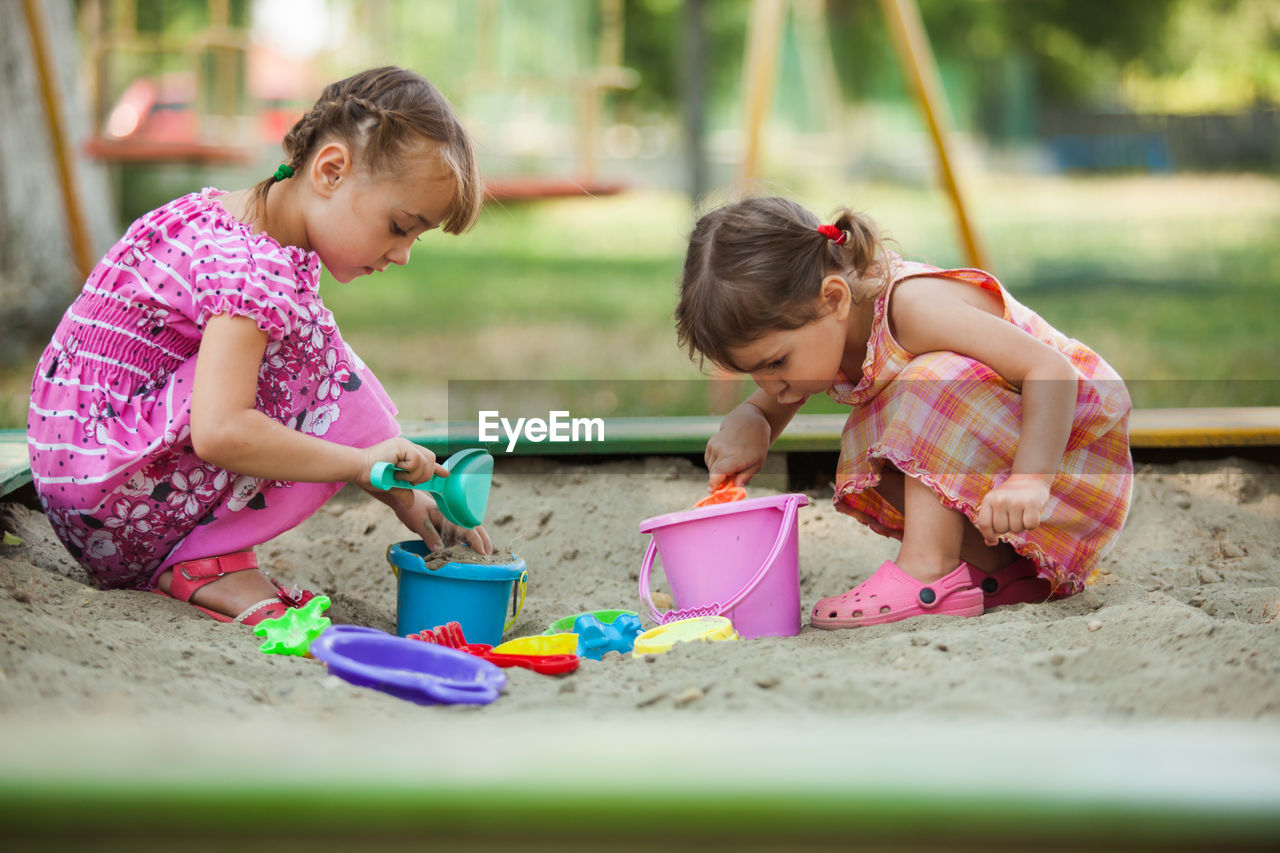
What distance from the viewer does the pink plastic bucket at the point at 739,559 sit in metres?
1.70

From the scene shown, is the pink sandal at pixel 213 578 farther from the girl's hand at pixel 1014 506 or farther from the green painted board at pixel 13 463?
the girl's hand at pixel 1014 506

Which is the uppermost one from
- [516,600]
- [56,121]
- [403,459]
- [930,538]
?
[56,121]

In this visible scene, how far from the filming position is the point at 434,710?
4.16 ft

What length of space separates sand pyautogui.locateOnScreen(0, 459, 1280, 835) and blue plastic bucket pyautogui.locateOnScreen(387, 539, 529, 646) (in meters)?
0.12

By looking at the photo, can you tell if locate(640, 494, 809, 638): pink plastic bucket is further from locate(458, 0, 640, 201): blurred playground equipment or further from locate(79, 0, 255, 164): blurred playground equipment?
locate(458, 0, 640, 201): blurred playground equipment

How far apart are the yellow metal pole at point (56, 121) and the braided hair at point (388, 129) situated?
4.78ft

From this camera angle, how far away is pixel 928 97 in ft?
9.84

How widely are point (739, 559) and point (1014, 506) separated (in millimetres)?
379

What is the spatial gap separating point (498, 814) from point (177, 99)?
13878 millimetres

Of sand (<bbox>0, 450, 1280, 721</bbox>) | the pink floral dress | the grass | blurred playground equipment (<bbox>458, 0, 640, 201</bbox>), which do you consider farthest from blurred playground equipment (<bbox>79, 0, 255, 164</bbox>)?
the pink floral dress

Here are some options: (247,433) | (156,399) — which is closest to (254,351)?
(247,433)

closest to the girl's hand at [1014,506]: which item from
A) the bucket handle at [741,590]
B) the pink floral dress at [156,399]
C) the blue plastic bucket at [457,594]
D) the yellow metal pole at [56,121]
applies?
the bucket handle at [741,590]

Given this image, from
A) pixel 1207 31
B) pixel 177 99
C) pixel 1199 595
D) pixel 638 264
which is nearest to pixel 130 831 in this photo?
pixel 1199 595

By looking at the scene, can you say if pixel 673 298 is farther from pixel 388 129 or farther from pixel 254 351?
pixel 254 351
